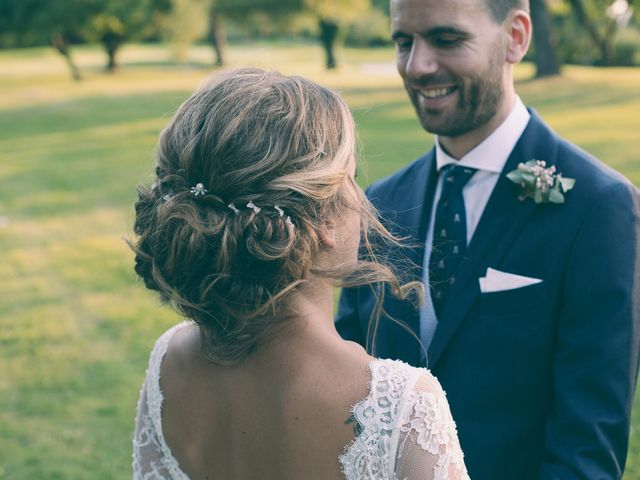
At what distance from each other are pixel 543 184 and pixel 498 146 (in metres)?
0.37

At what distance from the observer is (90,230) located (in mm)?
13617

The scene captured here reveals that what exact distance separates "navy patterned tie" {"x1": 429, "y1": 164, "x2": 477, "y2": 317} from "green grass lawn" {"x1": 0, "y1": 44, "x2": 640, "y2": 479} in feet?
1.49

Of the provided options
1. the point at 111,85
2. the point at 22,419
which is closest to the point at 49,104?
the point at 111,85

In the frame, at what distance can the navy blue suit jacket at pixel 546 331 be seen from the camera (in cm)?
262

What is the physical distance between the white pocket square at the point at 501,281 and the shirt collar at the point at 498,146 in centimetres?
44

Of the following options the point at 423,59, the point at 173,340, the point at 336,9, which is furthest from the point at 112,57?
the point at 173,340

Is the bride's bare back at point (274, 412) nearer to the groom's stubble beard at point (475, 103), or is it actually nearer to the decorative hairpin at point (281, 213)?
→ the decorative hairpin at point (281, 213)

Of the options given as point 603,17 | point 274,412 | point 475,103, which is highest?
point 475,103

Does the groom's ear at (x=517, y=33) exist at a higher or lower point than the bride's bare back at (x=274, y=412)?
higher

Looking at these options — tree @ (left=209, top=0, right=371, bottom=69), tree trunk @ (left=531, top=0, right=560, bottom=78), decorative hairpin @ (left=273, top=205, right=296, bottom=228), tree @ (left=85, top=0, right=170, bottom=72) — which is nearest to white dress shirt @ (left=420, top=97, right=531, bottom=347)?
decorative hairpin @ (left=273, top=205, right=296, bottom=228)

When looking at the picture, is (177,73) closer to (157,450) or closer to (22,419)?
(22,419)

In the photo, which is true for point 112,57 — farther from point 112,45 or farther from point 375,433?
point 375,433

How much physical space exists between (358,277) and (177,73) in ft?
152

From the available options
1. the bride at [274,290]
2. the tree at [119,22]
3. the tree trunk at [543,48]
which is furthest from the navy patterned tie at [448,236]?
the tree at [119,22]
